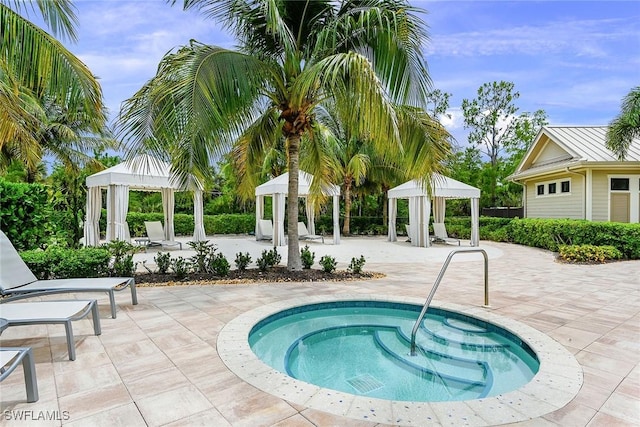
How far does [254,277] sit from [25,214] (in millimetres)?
5155

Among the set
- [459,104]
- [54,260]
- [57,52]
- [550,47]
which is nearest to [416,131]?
[57,52]

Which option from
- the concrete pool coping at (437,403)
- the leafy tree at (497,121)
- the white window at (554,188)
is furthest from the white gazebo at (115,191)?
the leafy tree at (497,121)

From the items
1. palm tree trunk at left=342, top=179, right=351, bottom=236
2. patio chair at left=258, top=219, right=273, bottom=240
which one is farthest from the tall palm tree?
palm tree trunk at left=342, top=179, right=351, bottom=236

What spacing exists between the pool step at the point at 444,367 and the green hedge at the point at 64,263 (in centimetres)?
596

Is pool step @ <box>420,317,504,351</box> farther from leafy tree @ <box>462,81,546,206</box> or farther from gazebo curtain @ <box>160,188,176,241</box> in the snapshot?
leafy tree @ <box>462,81,546,206</box>

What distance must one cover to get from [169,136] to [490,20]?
357 inches

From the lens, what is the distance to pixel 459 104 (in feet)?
101

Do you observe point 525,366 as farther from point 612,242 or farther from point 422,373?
point 612,242

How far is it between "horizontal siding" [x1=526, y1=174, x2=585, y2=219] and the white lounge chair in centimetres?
1758

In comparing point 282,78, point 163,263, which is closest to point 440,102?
point 282,78

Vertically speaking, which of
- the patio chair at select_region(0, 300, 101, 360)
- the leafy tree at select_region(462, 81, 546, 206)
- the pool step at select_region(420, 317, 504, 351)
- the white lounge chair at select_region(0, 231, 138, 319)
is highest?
the leafy tree at select_region(462, 81, 546, 206)

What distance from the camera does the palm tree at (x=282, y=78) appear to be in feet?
19.1

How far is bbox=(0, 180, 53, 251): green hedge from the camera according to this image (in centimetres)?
738

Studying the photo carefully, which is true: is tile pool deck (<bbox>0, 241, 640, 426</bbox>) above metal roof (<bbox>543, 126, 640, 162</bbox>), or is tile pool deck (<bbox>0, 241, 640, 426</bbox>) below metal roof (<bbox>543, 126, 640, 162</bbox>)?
below
